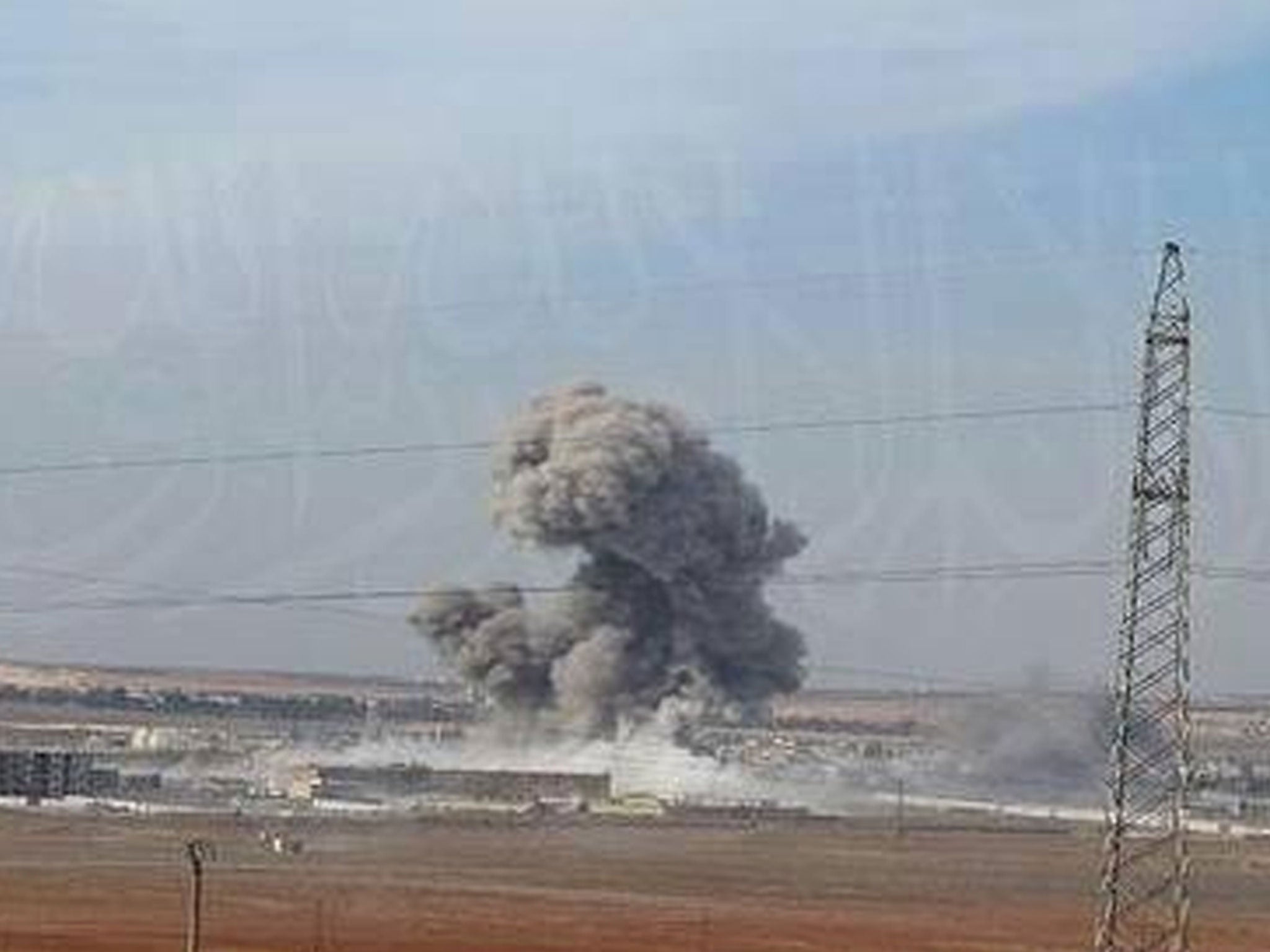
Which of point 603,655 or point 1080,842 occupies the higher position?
point 603,655

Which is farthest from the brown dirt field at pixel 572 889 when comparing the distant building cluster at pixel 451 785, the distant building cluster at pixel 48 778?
the distant building cluster at pixel 451 785

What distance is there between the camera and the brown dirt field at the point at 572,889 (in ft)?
260

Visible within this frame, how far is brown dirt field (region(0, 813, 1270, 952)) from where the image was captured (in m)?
79.4

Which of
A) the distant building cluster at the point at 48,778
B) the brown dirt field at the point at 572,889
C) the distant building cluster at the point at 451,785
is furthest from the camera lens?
the distant building cluster at the point at 451,785

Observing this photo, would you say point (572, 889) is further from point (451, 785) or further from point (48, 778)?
point (451, 785)

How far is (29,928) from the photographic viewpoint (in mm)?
78125

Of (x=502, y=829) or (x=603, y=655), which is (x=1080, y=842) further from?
(x=603, y=655)

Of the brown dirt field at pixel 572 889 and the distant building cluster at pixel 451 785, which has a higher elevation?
the distant building cluster at pixel 451 785

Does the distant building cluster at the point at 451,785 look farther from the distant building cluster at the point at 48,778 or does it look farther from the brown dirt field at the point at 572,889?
the brown dirt field at the point at 572,889

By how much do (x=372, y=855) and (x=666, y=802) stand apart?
5953 centimetres

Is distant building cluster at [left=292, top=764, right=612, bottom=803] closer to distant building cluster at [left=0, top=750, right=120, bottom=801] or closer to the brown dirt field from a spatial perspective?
distant building cluster at [left=0, top=750, right=120, bottom=801]

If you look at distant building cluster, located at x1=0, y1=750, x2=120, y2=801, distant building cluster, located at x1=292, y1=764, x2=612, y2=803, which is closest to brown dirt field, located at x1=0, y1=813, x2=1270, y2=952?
distant building cluster, located at x1=0, y1=750, x2=120, y2=801

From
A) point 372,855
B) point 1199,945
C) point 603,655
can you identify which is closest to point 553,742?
point 603,655

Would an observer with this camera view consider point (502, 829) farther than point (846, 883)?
Yes
